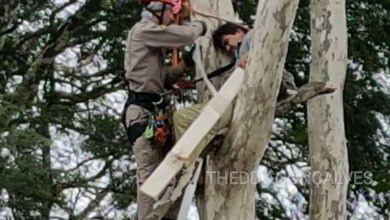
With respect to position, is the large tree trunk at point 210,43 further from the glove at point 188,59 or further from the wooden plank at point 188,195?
the wooden plank at point 188,195

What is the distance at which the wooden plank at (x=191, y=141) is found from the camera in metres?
3.41

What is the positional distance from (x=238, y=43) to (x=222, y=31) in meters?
0.10

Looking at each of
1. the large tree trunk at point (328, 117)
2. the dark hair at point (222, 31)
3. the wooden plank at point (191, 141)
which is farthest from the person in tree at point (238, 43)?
the large tree trunk at point (328, 117)

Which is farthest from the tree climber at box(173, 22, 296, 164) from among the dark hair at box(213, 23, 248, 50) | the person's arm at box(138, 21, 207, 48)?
the person's arm at box(138, 21, 207, 48)

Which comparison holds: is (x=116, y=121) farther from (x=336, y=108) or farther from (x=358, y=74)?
(x=336, y=108)

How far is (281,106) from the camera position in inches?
161

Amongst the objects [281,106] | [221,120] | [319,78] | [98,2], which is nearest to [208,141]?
[221,120]

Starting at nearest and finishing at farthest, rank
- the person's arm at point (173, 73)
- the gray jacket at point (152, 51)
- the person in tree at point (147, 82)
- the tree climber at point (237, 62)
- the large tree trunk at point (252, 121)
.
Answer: the large tree trunk at point (252, 121), the tree climber at point (237, 62), the gray jacket at point (152, 51), the person in tree at point (147, 82), the person's arm at point (173, 73)

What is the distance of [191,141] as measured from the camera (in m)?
3.51

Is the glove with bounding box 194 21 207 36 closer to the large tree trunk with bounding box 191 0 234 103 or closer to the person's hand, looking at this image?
the large tree trunk with bounding box 191 0 234 103

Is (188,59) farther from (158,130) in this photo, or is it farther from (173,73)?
(158,130)

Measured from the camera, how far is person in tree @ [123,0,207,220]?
4.25 meters

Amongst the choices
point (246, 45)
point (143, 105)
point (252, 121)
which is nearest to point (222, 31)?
point (246, 45)

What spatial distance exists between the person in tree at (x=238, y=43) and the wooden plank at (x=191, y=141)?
339mm
